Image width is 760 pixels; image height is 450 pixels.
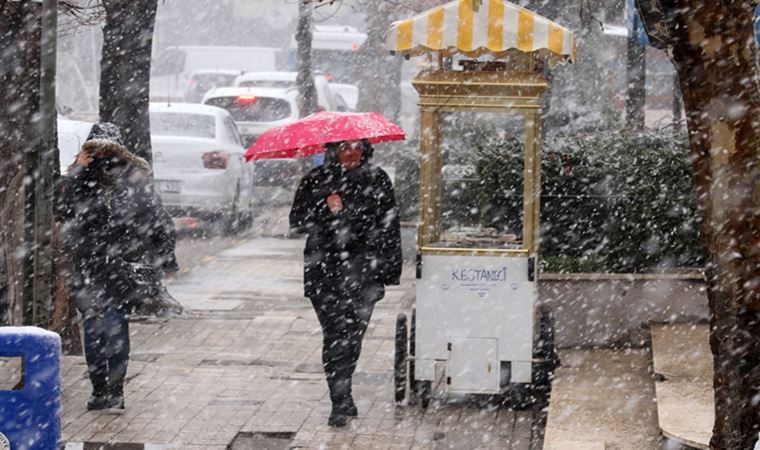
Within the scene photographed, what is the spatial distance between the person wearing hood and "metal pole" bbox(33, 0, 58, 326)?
36.9 inches

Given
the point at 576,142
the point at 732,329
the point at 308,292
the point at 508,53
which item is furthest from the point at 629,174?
the point at 732,329

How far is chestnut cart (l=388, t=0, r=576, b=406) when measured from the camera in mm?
8953

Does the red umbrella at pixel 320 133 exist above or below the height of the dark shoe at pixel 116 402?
above

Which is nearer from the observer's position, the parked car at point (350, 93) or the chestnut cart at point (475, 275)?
the chestnut cart at point (475, 275)

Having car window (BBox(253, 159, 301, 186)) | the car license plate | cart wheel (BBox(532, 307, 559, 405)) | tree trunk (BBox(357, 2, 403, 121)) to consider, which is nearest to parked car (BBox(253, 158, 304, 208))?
car window (BBox(253, 159, 301, 186))

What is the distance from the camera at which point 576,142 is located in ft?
41.9

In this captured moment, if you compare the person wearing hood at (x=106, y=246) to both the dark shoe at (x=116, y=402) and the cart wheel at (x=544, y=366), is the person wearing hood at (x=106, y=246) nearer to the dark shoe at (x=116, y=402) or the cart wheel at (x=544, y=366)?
the dark shoe at (x=116, y=402)

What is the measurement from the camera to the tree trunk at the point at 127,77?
13.2m

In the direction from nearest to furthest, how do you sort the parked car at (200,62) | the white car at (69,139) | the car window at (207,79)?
1. the white car at (69,139)
2. the car window at (207,79)
3. the parked car at (200,62)

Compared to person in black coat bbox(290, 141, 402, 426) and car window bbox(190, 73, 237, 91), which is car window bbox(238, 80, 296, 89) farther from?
person in black coat bbox(290, 141, 402, 426)

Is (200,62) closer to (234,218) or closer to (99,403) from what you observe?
(234,218)

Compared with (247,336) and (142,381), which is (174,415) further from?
(247,336)

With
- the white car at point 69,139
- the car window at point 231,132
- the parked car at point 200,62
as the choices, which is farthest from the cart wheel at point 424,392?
the parked car at point 200,62

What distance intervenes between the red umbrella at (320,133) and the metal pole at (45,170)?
1.63m
